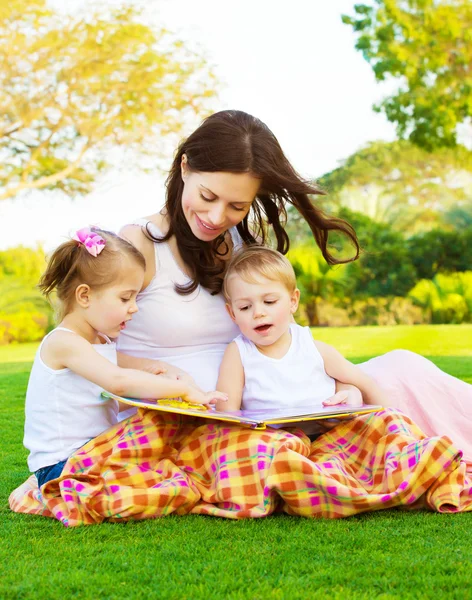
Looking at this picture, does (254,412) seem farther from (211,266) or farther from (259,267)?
(211,266)

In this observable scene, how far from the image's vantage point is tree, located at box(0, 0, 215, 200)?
20.5 m

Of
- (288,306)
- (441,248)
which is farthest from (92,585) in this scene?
(441,248)

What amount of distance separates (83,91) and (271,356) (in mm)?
19012

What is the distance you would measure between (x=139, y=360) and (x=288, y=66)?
21.5 m

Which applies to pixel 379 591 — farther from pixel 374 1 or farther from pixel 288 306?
pixel 374 1

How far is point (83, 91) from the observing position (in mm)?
20766

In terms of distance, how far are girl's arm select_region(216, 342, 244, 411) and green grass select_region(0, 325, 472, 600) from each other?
0.55 m

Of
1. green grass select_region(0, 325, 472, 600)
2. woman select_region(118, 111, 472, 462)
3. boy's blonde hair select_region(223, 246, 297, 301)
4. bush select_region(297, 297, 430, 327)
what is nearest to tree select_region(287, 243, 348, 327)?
bush select_region(297, 297, 430, 327)

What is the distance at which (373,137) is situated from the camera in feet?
95.0

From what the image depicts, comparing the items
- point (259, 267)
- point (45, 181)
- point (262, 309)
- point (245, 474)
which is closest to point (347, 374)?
point (262, 309)

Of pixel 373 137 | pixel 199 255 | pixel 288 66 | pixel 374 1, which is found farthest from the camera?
pixel 373 137

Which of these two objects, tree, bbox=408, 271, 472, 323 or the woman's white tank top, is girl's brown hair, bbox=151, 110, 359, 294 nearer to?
the woman's white tank top

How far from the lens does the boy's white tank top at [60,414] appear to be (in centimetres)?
300

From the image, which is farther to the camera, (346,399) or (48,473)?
(346,399)
